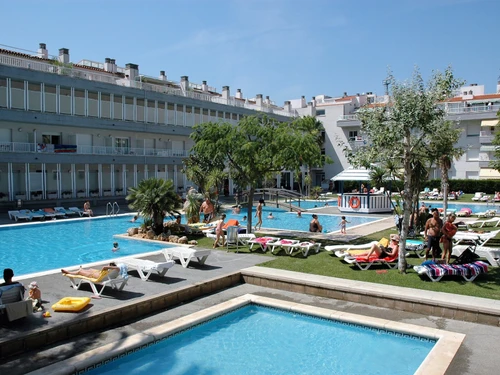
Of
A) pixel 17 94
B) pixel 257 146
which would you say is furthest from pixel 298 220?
pixel 17 94

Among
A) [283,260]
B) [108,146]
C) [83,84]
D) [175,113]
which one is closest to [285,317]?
[283,260]

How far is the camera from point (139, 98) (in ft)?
134

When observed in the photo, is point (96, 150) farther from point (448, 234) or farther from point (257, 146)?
point (448, 234)

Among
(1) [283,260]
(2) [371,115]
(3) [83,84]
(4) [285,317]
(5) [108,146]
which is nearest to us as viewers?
(4) [285,317]

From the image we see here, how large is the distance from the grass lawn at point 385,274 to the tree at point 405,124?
0.74m

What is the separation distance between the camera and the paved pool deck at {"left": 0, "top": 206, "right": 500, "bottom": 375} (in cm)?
766

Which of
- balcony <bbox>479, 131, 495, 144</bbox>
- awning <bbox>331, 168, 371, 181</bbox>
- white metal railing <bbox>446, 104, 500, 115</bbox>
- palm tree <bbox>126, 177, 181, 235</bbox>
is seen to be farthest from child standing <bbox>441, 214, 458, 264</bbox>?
balcony <bbox>479, 131, 495, 144</bbox>

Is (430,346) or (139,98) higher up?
(139,98)

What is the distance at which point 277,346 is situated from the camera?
8758 millimetres

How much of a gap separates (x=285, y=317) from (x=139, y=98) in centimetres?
3434

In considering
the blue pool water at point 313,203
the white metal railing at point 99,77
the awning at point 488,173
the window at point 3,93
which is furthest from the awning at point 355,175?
the window at point 3,93

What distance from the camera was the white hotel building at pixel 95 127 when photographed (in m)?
32.4

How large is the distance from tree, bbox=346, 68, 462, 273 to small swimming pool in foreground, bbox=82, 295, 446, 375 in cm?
353

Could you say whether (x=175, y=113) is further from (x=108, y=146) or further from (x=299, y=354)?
(x=299, y=354)
